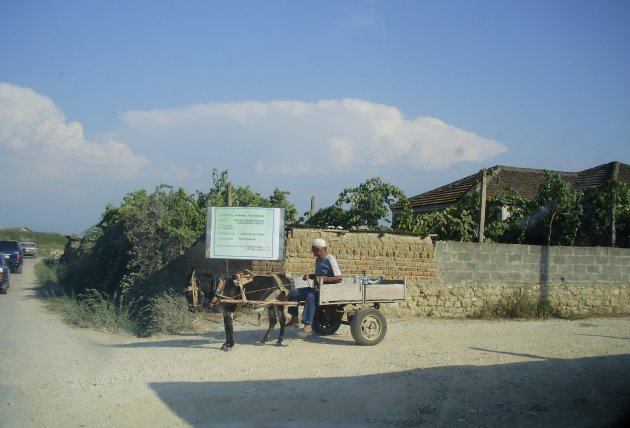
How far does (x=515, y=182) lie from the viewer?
24.9 m

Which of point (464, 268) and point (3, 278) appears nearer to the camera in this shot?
point (464, 268)

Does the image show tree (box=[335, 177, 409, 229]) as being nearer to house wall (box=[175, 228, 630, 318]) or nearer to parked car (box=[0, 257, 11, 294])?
house wall (box=[175, 228, 630, 318])

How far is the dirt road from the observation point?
255 inches

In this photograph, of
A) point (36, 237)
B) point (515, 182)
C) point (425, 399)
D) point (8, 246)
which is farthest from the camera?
point (36, 237)

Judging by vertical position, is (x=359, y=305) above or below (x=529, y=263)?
below

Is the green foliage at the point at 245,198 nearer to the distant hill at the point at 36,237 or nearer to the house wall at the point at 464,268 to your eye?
the house wall at the point at 464,268

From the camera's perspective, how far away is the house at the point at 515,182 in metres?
23.4

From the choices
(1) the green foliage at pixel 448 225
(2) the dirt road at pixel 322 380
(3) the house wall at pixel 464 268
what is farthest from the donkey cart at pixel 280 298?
(1) the green foliage at pixel 448 225

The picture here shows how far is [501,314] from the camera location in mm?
14336

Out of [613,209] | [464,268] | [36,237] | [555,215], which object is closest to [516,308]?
[464,268]

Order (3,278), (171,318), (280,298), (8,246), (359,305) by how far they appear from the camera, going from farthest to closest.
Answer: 1. (8,246)
2. (3,278)
3. (171,318)
4. (359,305)
5. (280,298)

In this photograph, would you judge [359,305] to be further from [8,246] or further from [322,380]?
[8,246]

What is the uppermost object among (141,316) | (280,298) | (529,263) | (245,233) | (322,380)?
(245,233)

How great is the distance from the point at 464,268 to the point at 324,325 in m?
4.89
